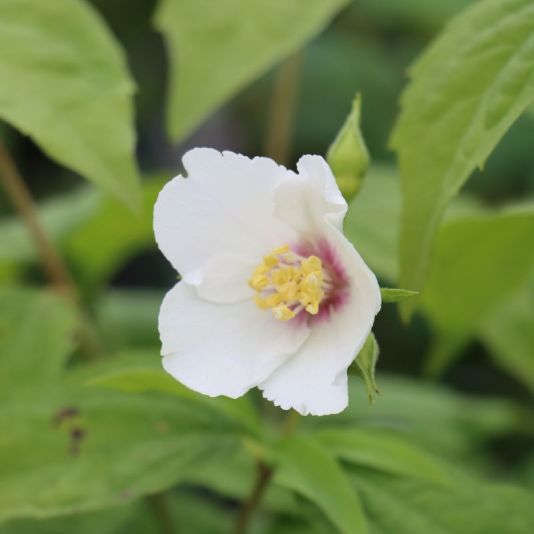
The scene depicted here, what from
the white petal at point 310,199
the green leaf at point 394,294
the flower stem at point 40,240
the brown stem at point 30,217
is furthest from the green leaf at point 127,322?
the green leaf at point 394,294

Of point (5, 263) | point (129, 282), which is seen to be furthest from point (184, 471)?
point (129, 282)

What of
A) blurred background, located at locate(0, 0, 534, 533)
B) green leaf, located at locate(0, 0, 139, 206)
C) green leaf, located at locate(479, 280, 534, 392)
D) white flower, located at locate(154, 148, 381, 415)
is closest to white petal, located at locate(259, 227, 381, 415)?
white flower, located at locate(154, 148, 381, 415)

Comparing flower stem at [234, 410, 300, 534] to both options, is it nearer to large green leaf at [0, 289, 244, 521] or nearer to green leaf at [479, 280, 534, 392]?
large green leaf at [0, 289, 244, 521]

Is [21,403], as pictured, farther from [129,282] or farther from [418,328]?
[129,282]

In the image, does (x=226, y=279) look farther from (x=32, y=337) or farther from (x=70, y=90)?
(x=32, y=337)

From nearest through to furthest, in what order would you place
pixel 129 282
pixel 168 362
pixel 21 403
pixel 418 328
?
pixel 168 362, pixel 21 403, pixel 418 328, pixel 129 282

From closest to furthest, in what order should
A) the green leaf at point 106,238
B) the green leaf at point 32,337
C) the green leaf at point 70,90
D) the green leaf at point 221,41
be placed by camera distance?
1. the green leaf at point 70,90
2. the green leaf at point 221,41
3. the green leaf at point 32,337
4. the green leaf at point 106,238

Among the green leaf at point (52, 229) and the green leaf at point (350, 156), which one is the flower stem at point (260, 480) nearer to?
the green leaf at point (350, 156)
